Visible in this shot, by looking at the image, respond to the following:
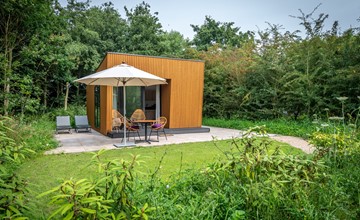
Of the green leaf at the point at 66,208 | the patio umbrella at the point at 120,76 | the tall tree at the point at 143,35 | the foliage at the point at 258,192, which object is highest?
the tall tree at the point at 143,35

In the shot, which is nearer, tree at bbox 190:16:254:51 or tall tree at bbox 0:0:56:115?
tall tree at bbox 0:0:56:115

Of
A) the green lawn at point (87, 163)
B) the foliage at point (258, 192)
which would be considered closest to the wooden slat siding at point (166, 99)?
the green lawn at point (87, 163)

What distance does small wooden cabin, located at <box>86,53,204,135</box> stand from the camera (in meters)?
10.3

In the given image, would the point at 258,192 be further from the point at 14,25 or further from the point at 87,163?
the point at 14,25

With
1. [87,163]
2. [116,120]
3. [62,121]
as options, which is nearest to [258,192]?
[87,163]

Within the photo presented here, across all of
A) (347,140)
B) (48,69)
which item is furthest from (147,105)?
(347,140)

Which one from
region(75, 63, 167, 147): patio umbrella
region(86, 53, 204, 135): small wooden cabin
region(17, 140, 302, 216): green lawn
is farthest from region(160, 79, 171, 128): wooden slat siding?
region(17, 140, 302, 216): green lawn

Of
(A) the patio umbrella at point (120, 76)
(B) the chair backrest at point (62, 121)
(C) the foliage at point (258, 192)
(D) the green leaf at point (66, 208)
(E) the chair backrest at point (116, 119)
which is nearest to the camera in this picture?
(D) the green leaf at point (66, 208)

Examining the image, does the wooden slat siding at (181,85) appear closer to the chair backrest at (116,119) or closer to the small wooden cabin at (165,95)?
the small wooden cabin at (165,95)

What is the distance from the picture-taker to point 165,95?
438 inches

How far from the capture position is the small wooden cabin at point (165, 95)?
1030 cm

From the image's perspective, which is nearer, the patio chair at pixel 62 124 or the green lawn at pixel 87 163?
the green lawn at pixel 87 163

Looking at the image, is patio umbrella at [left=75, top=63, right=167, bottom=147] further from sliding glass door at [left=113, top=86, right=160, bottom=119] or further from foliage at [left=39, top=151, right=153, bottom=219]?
foliage at [left=39, top=151, right=153, bottom=219]

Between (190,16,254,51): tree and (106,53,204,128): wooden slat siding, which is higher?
(190,16,254,51): tree
